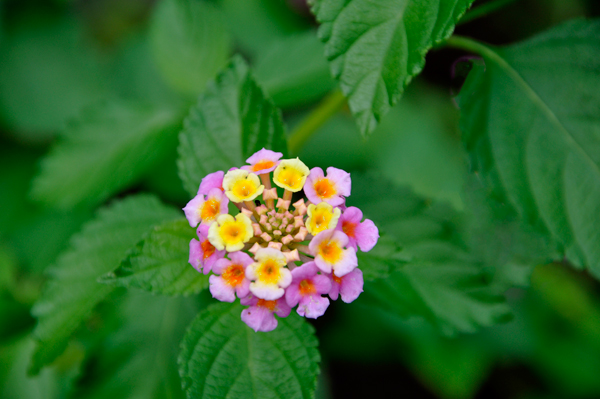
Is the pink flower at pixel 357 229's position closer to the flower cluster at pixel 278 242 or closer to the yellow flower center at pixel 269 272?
the flower cluster at pixel 278 242

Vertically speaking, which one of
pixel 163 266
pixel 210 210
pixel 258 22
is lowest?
pixel 258 22

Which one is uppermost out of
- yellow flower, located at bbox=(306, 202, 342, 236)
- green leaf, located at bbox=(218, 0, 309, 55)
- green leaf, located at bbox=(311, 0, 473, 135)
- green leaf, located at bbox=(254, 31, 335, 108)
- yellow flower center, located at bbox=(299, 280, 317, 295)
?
green leaf, located at bbox=(311, 0, 473, 135)

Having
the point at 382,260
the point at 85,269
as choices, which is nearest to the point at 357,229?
the point at 382,260

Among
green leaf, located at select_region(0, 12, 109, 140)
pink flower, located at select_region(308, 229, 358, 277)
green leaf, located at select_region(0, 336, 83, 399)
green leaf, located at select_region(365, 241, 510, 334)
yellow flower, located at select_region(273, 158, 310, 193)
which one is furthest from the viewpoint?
green leaf, located at select_region(0, 12, 109, 140)

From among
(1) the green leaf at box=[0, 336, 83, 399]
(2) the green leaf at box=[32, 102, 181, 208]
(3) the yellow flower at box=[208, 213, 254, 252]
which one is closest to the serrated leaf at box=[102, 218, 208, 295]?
(3) the yellow flower at box=[208, 213, 254, 252]

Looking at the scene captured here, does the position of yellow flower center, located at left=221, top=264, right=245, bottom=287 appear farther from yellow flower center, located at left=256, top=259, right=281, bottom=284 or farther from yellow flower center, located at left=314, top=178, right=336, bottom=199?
yellow flower center, located at left=314, top=178, right=336, bottom=199

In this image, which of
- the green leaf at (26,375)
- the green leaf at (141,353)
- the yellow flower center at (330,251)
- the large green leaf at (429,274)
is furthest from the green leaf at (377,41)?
the green leaf at (26,375)

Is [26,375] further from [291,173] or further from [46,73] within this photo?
[46,73]

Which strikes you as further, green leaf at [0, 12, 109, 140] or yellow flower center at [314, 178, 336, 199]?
green leaf at [0, 12, 109, 140]
